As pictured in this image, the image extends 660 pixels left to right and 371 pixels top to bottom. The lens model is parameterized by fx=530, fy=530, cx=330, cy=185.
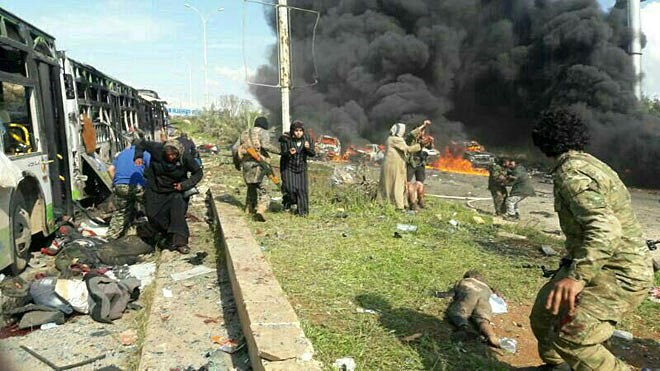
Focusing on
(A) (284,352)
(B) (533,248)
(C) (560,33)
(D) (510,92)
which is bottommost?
(B) (533,248)

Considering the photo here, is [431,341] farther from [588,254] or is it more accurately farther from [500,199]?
[500,199]

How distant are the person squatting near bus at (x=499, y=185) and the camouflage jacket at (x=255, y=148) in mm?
3741

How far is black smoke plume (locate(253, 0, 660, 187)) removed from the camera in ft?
67.6

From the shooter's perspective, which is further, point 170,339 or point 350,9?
point 350,9

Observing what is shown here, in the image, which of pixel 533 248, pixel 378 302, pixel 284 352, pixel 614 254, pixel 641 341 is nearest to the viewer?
pixel 614 254

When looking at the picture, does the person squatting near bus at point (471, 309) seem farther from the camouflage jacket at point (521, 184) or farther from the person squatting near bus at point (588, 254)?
the camouflage jacket at point (521, 184)

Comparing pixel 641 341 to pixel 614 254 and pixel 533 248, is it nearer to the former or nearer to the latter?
pixel 614 254

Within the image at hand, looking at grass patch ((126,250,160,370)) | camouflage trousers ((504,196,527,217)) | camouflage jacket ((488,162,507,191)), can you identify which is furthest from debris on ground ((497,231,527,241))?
grass patch ((126,250,160,370))

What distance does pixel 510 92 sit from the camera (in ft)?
78.4

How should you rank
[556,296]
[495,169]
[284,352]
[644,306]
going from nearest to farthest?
[556,296], [284,352], [644,306], [495,169]

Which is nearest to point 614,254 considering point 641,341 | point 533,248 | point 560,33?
point 641,341

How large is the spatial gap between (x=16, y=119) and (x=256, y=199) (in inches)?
113

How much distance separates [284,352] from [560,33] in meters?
21.8

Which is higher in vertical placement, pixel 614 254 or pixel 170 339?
pixel 614 254
